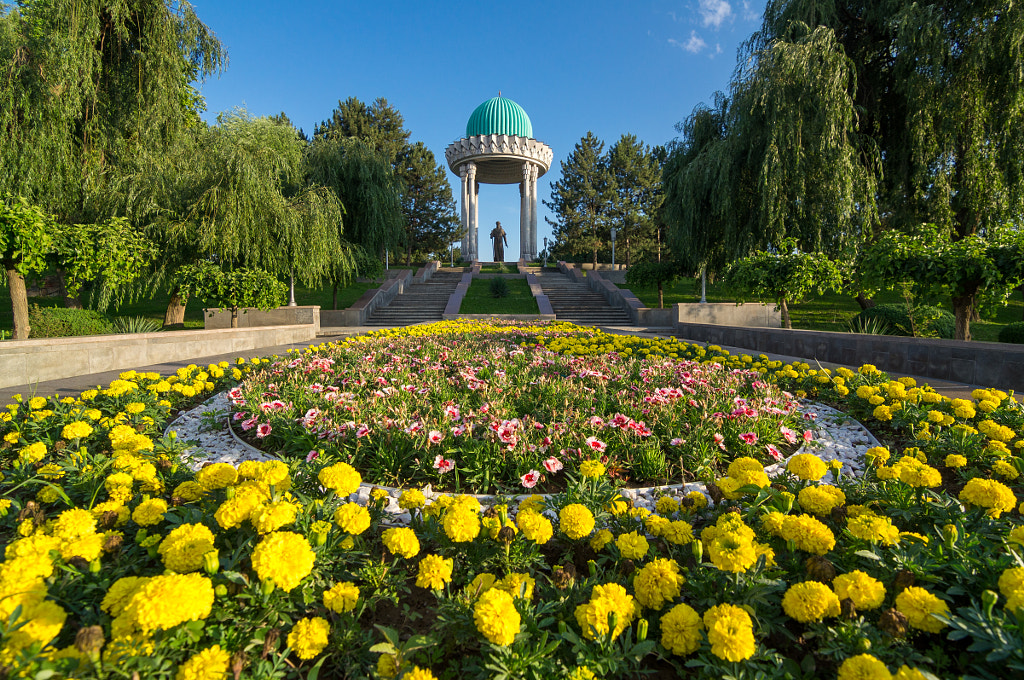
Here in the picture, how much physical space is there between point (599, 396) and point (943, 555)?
2374mm

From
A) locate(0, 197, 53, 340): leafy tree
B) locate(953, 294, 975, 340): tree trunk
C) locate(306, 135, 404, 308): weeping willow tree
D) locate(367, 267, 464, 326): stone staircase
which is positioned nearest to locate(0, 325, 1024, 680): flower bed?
locate(953, 294, 975, 340): tree trunk

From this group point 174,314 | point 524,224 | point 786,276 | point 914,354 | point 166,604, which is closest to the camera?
point 166,604

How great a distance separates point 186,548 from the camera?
50.7 inches

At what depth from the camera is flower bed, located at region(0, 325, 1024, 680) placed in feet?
3.55

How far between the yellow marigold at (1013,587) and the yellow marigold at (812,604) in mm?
380

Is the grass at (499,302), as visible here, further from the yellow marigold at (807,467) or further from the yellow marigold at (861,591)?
the yellow marigold at (861,591)

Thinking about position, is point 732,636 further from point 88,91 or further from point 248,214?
point 88,91

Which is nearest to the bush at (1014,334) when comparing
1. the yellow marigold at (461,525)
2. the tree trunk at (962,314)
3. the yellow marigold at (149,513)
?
the tree trunk at (962,314)

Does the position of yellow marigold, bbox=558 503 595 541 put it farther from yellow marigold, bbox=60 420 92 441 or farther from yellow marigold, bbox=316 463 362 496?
yellow marigold, bbox=60 420 92 441

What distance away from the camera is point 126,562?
1506mm

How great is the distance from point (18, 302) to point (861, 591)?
1342 centimetres

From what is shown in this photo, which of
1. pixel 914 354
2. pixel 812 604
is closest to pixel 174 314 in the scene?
pixel 812 604

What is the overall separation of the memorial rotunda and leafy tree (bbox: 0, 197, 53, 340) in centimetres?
2598

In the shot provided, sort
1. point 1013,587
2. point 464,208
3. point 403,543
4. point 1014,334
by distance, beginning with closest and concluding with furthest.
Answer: point 1013,587
point 403,543
point 1014,334
point 464,208
